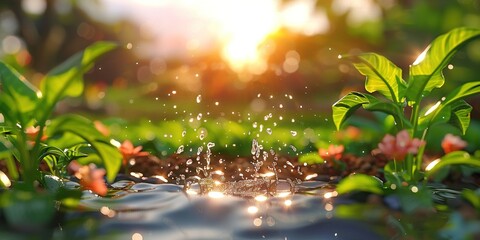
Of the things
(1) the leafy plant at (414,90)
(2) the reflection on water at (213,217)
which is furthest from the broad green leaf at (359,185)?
(1) the leafy plant at (414,90)

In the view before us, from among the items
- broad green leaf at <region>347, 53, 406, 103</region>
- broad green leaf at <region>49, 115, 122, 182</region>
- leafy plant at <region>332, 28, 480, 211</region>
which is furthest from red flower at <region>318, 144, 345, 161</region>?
broad green leaf at <region>49, 115, 122, 182</region>

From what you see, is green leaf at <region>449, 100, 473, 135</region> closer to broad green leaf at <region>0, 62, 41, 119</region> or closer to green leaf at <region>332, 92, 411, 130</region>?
green leaf at <region>332, 92, 411, 130</region>

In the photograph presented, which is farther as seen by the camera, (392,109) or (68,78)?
(392,109)

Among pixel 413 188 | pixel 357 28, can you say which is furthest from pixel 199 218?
pixel 357 28

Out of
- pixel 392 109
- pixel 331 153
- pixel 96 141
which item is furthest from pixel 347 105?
pixel 96 141

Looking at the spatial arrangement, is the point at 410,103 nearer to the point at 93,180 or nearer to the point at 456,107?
the point at 456,107

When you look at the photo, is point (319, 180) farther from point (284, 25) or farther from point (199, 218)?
point (284, 25)

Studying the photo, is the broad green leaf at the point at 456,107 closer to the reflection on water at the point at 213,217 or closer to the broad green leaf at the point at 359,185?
the broad green leaf at the point at 359,185
